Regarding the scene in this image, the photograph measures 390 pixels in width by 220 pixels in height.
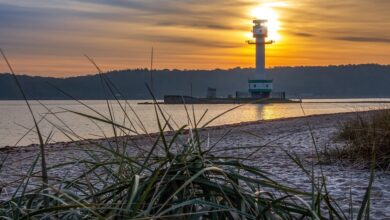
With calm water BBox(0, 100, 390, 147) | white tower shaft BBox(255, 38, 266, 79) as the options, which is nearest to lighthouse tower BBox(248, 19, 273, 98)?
white tower shaft BBox(255, 38, 266, 79)

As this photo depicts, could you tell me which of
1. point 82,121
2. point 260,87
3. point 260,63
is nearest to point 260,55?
point 260,63

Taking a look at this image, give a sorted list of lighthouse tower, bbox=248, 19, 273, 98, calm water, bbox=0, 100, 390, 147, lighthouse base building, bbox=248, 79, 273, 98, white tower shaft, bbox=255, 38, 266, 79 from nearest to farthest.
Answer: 1. calm water, bbox=0, 100, 390, 147
2. white tower shaft, bbox=255, 38, 266, 79
3. lighthouse tower, bbox=248, 19, 273, 98
4. lighthouse base building, bbox=248, 79, 273, 98

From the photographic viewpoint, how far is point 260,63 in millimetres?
81000

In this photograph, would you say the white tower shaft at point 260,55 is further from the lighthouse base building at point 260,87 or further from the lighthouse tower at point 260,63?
the lighthouse base building at point 260,87

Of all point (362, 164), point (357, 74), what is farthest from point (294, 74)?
point (362, 164)

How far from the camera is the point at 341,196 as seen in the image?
439 cm

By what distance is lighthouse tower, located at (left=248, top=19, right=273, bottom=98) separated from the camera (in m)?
81.0

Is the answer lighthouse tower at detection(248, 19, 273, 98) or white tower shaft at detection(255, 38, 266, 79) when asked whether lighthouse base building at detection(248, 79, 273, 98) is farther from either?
white tower shaft at detection(255, 38, 266, 79)

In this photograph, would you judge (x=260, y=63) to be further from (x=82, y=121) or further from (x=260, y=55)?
(x=82, y=121)

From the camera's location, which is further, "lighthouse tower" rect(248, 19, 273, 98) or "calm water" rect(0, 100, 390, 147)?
"lighthouse tower" rect(248, 19, 273, 98)

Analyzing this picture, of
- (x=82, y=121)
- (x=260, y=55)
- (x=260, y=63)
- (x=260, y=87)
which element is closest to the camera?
(x=82, y=121)

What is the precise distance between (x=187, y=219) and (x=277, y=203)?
0.35 meters

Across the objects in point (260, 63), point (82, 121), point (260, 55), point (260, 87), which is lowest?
point (82, 121)

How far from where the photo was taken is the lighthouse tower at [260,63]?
81000mm
